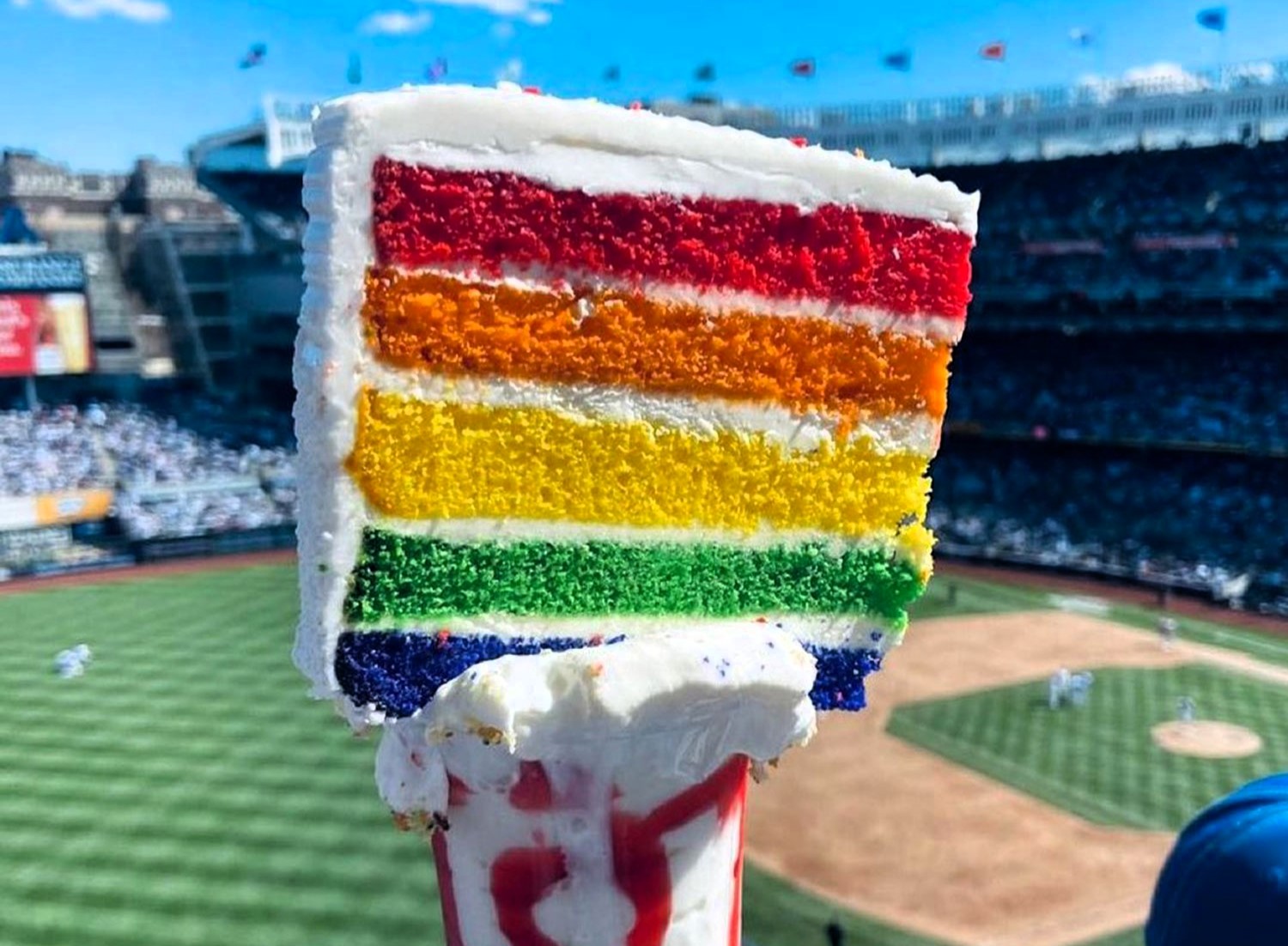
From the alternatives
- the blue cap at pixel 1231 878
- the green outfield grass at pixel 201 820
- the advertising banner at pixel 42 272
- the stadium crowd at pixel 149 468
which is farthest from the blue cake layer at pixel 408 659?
the advertising banner at pixel 42 272

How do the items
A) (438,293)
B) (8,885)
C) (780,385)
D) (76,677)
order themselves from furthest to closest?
(76,677) < (8,885) < (780,385) < (438,293)

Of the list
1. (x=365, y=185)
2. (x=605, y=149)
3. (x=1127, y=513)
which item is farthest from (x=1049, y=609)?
(x=365, y=185)

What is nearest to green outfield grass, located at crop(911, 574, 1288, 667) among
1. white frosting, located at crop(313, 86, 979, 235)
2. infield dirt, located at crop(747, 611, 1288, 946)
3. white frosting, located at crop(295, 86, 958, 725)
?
infield dirt, located at crop(747, 611, 1288, 946)

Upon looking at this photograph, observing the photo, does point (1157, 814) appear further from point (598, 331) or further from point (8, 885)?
point (598, 331)

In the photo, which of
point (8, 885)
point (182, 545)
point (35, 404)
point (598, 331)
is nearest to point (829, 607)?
point (598, 331)

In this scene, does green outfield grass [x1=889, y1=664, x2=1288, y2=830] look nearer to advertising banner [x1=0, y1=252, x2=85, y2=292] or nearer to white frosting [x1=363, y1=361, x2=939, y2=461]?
white frosting [x1=363, y1=361, x2=939, y2=461]

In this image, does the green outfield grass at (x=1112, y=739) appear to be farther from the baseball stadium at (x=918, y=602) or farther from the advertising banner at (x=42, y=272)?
the advertising banner at (x=42, y=272)

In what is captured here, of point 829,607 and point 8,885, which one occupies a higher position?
point 829,607
